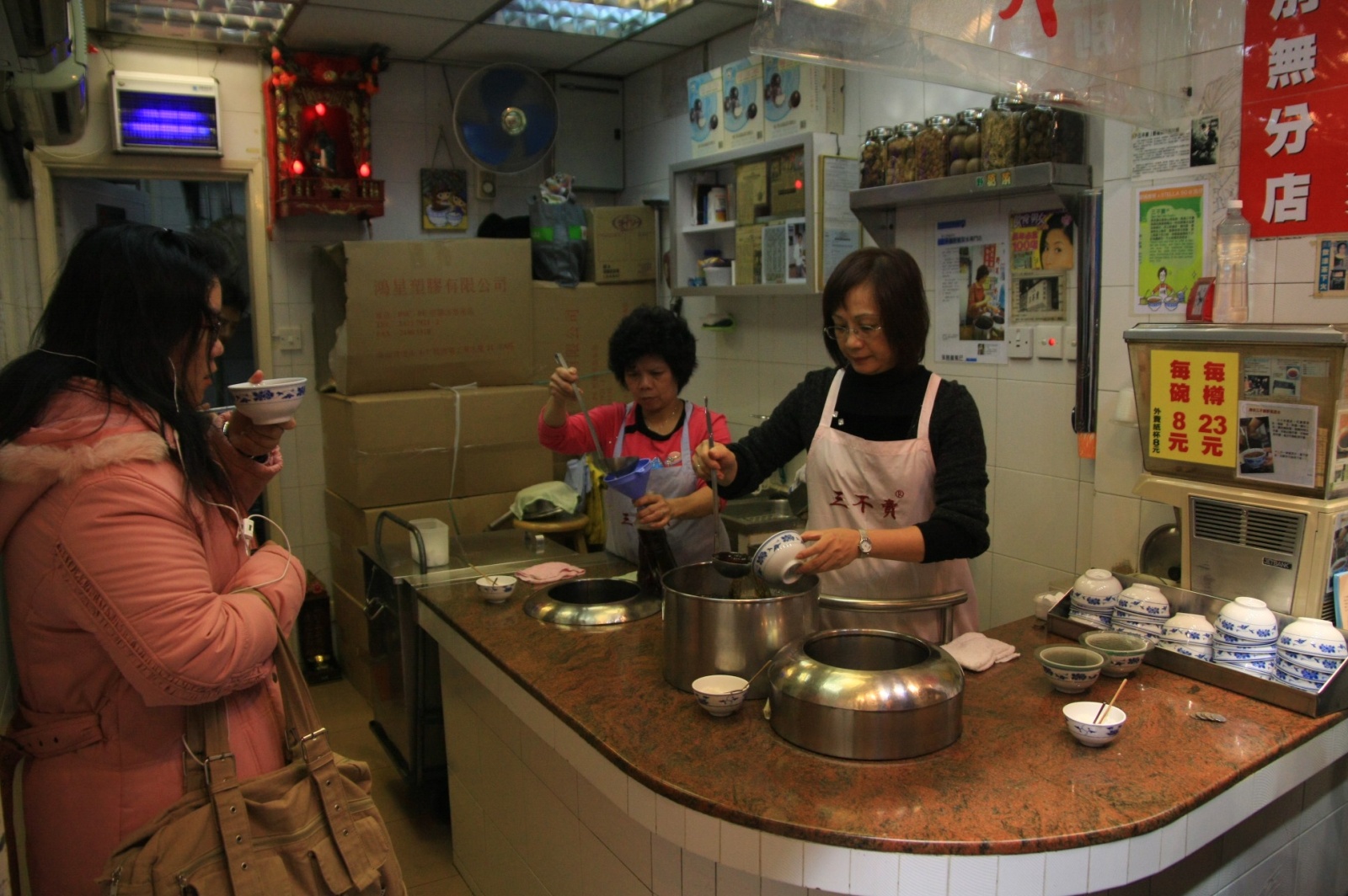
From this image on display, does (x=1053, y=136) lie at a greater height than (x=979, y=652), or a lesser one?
greater

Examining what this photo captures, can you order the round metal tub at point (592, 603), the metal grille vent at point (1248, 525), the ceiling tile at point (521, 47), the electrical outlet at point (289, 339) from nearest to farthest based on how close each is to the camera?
the metal grille vent at point (1248, 525), the round metal tub at point (592, 603), the ceiling tile at point (521, 47), the electrical outlet at point (289, 339)

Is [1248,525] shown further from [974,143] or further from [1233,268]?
[974,143]

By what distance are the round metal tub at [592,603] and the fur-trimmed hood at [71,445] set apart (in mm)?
1126

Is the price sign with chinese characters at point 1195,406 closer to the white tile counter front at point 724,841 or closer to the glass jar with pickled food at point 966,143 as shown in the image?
the white tile counter front at point 724,841

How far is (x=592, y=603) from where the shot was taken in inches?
95.0

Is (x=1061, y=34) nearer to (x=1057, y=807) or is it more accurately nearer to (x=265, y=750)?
(x=1057, y=807)

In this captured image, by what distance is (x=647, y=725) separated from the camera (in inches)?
67.5

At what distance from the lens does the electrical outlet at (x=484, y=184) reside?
16.4 feet

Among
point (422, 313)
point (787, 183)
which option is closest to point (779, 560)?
point (787, 183)

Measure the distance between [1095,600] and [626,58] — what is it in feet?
11.8

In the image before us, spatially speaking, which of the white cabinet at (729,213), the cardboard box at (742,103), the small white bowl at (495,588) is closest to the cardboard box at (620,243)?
the white cabinet at (729,213)

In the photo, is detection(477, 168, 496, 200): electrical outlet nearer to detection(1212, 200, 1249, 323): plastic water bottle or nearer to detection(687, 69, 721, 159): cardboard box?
detection(687, 69, 721, 159): cardboard box

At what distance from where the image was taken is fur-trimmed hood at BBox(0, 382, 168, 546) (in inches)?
50.3

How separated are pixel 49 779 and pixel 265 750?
0.91 feet
